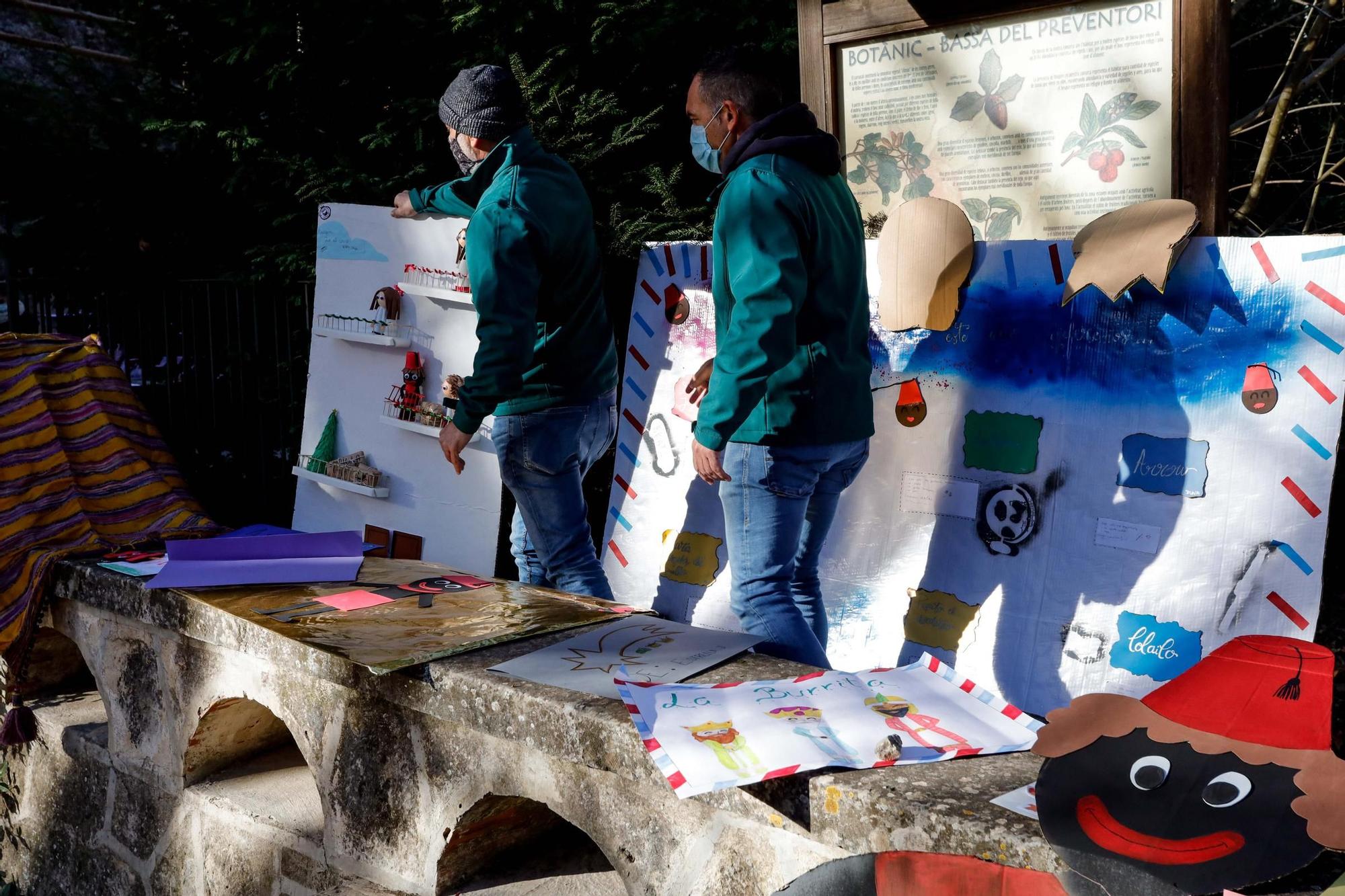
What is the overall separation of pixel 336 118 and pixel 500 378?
8.01 feet

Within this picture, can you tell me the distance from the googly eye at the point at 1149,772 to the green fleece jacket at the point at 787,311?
1309 mm

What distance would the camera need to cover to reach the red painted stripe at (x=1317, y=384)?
2.60 meters

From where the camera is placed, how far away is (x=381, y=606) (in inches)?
114

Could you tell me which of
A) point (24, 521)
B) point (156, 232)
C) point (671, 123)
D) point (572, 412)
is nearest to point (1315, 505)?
point (572, 412)

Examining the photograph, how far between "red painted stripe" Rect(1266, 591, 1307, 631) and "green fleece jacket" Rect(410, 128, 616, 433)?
187 centimetres

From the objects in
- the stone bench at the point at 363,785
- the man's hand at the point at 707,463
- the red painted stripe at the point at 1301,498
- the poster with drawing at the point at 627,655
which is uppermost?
the man's hand at the point at 707,463

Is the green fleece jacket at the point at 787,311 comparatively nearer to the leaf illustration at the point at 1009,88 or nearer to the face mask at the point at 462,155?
the leaf illustration at the point at 1009,88

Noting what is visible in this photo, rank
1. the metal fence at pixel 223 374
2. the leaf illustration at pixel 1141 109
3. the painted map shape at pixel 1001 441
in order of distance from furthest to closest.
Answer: the metal fence at pixel 223 374, the painted map shape at pixel 1001 441, the leaf illustration at pixel 1141 109

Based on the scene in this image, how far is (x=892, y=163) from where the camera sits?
11.2 feet

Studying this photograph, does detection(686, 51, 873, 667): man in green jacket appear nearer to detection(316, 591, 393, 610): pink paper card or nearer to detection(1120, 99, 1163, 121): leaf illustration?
detection(1120, 99, 1163, 121): leaf illustration

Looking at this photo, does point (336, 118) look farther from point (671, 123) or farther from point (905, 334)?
point (905, 334)

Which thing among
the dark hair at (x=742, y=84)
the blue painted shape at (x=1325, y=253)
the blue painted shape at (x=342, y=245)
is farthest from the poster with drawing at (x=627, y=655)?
the blue painted shape at (x=342, y=245)

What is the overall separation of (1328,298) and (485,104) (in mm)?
2226

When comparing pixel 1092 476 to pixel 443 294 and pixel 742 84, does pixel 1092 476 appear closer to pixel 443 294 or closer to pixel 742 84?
pixel 742 84
